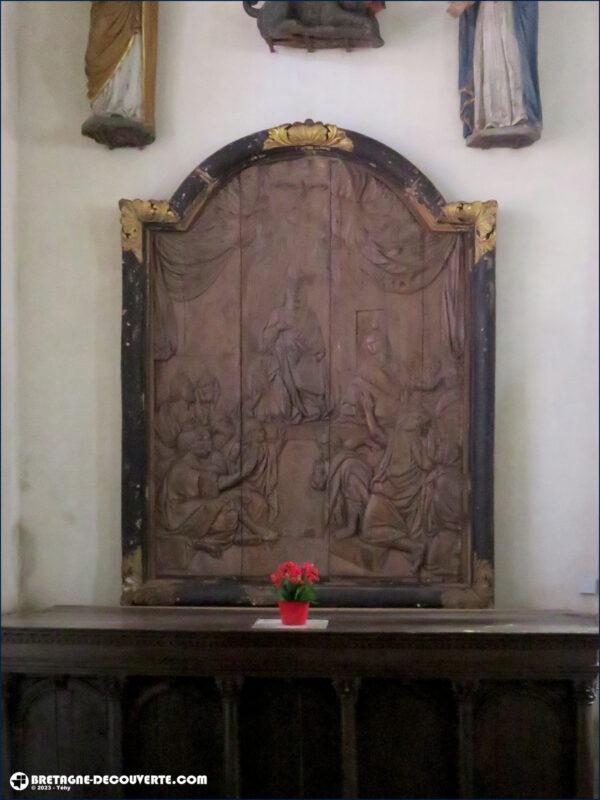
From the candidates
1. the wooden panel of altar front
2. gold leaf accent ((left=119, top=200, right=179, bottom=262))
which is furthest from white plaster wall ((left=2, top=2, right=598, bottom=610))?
the wooden panel of altar front

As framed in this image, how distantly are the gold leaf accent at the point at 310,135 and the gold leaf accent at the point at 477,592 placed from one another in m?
2.11

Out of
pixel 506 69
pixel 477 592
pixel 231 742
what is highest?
pixel 506 69

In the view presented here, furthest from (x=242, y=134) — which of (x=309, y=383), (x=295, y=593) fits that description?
(x=295, y=593)

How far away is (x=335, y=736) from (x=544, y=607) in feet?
4.12

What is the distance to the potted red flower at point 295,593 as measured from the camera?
4.54 m

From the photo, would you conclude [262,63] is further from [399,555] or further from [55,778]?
[55,778]

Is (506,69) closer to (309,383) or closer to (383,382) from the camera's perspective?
(383,382)

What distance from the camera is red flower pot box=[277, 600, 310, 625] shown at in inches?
179

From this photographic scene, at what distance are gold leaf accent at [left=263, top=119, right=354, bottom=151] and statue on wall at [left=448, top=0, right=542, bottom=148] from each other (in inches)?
25.5

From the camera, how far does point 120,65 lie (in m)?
5.18

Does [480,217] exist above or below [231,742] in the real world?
above

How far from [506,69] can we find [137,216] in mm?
1912

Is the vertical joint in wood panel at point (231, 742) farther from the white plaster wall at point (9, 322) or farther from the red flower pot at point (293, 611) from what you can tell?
the white plaster wall at point (9, 322)

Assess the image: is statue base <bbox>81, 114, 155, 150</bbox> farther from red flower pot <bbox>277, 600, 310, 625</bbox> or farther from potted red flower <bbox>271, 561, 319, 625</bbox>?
red flower pot <bbox>277, 600, 310, 625</bbox>
